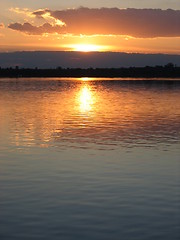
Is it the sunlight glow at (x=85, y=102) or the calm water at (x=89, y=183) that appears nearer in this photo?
the calm water at (x=89, y=183)

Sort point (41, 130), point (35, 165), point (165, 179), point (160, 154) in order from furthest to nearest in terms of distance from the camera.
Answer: point (41, 130), point (160, 154), point (35, 165), point (165, 179)

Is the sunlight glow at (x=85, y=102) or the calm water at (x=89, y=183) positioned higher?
the calm water at (x=89, y=183)

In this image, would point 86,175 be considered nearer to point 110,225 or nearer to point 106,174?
point 106,174

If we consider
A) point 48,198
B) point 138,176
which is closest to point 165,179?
point 138,176

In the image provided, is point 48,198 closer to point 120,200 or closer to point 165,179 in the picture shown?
point 120,200

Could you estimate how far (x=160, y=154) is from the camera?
71.4 ft

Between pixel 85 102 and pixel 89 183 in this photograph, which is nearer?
pixel 89 183

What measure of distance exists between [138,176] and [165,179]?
887 millimetres

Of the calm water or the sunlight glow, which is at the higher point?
the calm water

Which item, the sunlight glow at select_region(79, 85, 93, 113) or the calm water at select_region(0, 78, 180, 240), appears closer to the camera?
the calm water at select_region(0, 78, 180, 240)

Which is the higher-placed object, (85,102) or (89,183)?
(89,183)

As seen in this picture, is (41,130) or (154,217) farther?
(41,130)

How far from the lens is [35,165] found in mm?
19312

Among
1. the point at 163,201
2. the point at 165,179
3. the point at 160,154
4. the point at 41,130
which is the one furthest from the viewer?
the point at 41,130
